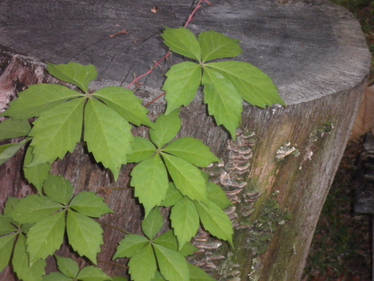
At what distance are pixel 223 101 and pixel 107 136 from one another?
0.29 meters

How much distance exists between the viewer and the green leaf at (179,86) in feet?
3.55

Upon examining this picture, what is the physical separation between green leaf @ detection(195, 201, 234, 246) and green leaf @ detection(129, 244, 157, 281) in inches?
7.1

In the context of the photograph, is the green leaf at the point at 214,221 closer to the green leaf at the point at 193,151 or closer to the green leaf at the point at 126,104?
the green leaf at the point at 193,151

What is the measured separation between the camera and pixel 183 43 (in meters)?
1.13

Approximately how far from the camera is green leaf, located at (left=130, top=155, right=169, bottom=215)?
1096 millimetres

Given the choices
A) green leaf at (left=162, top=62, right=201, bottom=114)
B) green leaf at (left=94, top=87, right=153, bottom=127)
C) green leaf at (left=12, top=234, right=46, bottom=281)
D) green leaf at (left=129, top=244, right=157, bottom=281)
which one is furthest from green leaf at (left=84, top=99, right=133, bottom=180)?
green leaf at (left=12, top=234, right=46, bottom=281)

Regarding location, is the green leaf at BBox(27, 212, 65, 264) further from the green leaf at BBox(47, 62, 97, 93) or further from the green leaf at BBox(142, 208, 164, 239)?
the green leaf at BBox(47, 62, 97, 93)

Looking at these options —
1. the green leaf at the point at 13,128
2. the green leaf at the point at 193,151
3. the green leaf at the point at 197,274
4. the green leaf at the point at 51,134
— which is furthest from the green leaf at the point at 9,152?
the green leaf at the point at 197,274

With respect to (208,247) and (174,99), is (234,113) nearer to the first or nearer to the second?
(174,99)

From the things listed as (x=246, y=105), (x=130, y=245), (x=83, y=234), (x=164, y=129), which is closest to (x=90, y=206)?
(x=83, y=234)

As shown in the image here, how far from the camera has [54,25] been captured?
1.48 meters

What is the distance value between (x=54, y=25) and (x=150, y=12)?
0.35m

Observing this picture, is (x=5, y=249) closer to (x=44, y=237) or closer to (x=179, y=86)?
(x=44, y=237)

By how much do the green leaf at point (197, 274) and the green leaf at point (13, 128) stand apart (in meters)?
0.64
